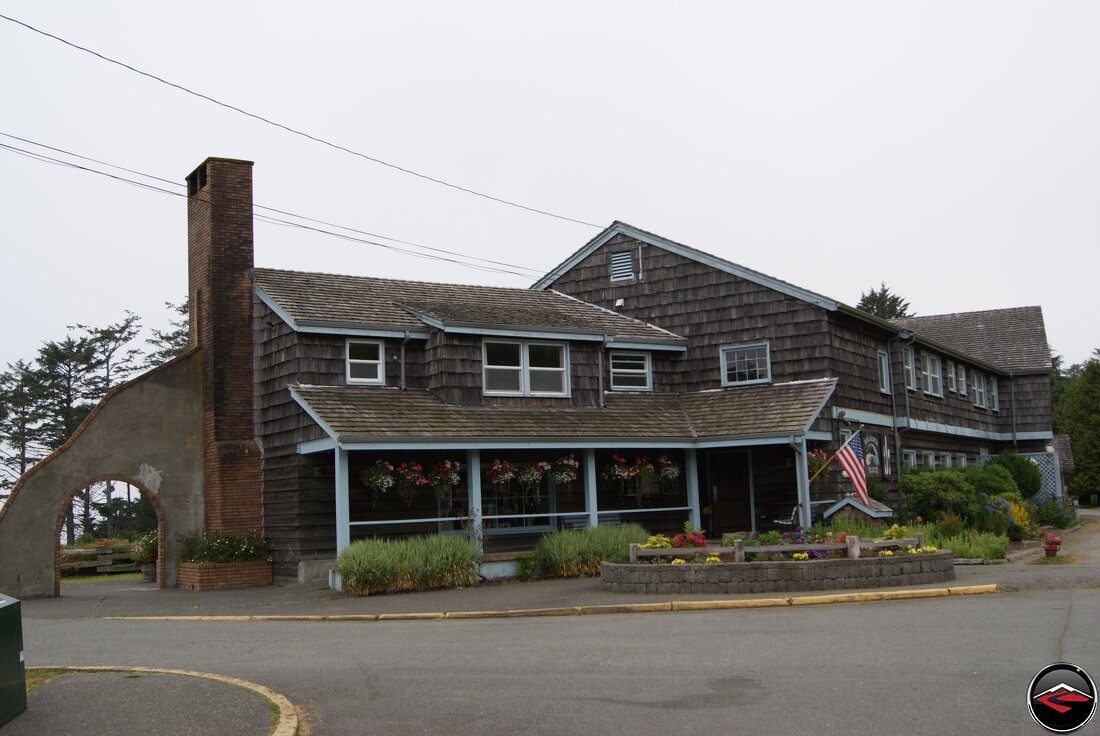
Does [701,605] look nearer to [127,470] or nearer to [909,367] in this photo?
[127,470]

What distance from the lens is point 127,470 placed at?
23.5 metres

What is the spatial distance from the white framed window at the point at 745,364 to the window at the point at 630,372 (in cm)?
200

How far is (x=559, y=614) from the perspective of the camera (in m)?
15.7

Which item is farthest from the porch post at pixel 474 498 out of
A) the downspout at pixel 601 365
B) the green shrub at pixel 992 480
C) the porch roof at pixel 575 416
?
the green shrub at pixel 992 480

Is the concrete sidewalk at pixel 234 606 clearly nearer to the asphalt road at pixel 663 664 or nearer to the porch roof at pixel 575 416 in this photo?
the asphalt road at pixel 663 664

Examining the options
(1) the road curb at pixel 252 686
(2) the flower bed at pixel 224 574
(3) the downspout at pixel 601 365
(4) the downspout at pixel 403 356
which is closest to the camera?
(1) the road curb at pixel 252 686

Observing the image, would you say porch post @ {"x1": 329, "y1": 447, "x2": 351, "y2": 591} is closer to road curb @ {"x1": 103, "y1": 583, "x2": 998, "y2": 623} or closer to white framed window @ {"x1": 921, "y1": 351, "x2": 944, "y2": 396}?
road curb @ {"x1": 103, "y1": 583, "x2": 998, "y2": 623}

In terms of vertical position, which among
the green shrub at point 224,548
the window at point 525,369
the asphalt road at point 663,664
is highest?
the window at point 525,369

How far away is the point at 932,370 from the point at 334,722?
89.4ft

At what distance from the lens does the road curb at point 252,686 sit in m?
8.10

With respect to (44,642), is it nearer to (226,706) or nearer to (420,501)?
Answer: (226,706)

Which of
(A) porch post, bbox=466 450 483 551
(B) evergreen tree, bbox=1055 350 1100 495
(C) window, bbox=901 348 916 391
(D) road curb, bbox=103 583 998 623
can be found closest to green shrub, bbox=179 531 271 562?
(A) porch post, bbox=466 450 483 551

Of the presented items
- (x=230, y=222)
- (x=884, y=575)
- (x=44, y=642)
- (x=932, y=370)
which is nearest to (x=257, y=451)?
(x=230, y=222)

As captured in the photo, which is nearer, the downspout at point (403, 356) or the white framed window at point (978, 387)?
the downspout at point (403, 356)
